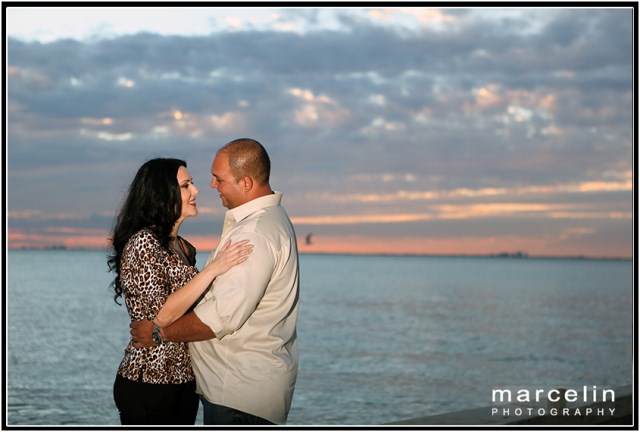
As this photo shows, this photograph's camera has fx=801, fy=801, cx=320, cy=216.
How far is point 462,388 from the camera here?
17.8 m

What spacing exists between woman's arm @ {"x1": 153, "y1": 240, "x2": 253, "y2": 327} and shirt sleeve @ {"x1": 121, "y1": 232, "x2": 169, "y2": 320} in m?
0.16

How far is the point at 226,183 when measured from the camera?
3.80 m

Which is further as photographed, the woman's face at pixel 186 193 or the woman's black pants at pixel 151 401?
the woman's face at pixel 186 193

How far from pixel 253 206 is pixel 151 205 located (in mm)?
549

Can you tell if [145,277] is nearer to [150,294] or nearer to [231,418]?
[150,294]

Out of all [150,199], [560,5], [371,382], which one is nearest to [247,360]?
[150,199]

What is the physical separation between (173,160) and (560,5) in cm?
327

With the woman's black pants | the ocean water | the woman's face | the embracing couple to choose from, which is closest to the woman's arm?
the embracing couple

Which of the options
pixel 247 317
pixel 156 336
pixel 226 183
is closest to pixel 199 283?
pixel 247 317

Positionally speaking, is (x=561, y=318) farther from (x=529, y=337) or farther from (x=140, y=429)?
(x=140, y=429)

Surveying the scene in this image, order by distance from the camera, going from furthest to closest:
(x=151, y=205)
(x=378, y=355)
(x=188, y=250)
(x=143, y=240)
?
(x=378, y=355) < (x=188, y=250) < (x=151, y=205) < (x=143, y=240)

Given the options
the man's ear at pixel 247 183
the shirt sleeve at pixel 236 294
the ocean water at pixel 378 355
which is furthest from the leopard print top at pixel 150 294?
the ocean water at pixel 378 355

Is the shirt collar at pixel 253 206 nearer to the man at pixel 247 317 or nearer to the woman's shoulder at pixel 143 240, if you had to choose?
the man at pixel 247 317

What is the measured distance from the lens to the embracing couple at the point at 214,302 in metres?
3.58
